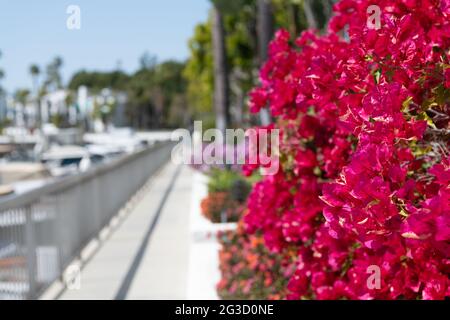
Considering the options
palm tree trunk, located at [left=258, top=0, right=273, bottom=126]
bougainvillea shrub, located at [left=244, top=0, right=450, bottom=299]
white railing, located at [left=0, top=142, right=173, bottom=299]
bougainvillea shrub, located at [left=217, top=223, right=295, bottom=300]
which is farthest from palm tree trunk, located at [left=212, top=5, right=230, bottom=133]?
bougainvillea shrub, located at [left=244, top=0, right=450, bottom=299]

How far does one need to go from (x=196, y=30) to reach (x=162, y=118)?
77639mm

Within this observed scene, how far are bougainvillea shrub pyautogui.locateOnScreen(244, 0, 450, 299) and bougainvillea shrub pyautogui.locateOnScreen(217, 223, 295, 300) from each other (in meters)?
0.89

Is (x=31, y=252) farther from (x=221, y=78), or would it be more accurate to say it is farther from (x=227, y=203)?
(x=221, y=78)

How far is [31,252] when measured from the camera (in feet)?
18.4

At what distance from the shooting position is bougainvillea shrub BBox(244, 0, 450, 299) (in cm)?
198

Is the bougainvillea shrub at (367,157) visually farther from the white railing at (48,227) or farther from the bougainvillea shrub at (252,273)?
the white railing at (48,227)

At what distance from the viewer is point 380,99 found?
199cm

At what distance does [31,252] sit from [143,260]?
8.52 feet

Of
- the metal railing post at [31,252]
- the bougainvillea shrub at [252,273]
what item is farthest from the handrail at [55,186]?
the bougainvillea shrub at [252,273]

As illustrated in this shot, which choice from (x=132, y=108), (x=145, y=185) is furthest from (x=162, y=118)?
(x=145, y=185)

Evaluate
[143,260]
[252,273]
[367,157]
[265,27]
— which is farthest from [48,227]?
[265,27]

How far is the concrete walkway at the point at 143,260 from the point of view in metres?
6.45

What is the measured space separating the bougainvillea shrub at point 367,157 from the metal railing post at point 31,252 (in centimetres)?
261

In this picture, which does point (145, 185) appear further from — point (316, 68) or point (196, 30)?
point (196, 30)
